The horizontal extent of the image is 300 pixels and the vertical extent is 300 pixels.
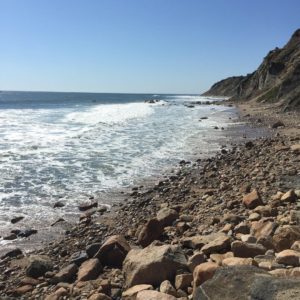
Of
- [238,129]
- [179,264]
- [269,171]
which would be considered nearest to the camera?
[179,264]

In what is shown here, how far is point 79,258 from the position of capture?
25.8 feet

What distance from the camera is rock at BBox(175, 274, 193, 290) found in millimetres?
5582

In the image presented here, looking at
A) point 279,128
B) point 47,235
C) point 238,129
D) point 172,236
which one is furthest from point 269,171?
point 238,129

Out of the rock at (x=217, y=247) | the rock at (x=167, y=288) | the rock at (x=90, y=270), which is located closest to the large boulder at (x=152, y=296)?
the rock at (x=167, y=288)

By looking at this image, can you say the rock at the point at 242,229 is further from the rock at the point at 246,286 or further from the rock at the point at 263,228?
the rock at the point at 246,286

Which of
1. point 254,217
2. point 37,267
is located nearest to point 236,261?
point 254,217

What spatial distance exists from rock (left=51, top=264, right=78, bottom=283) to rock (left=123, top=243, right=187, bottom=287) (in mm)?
1282

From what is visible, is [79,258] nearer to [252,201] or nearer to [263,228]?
[263,228]

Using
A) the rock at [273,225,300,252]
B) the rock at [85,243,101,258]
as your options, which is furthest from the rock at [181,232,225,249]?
the rock at [85,243,101,258]

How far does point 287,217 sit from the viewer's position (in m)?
7.53

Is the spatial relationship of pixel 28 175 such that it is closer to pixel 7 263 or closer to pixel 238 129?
pixel 7 263

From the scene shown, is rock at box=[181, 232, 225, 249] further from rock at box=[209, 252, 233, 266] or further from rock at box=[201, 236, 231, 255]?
rock at box=[209, 252, 233, 266]

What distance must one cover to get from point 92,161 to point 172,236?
10.3 metres

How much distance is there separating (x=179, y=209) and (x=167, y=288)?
17.7ft
